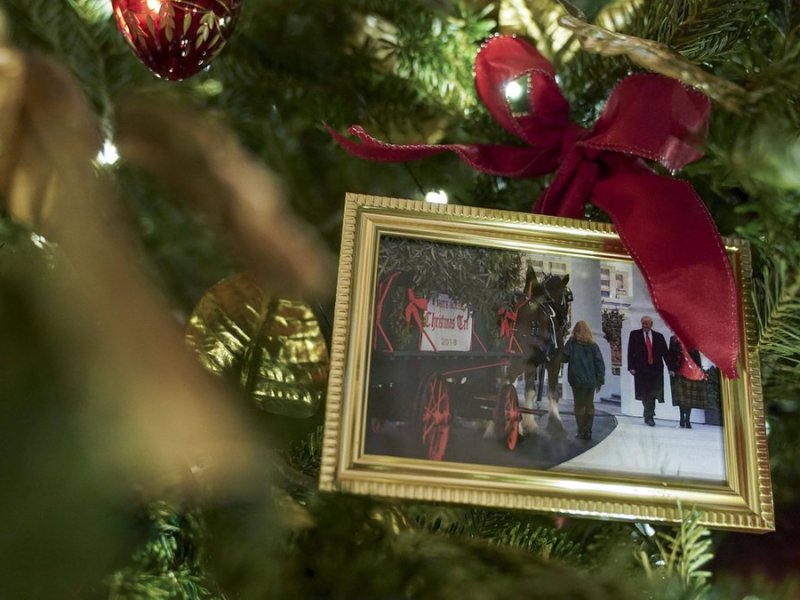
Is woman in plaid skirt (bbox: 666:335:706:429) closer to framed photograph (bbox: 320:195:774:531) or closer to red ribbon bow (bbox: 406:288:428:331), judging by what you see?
framed photograph (bbox: 320:195:774:531)

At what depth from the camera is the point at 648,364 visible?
396mm

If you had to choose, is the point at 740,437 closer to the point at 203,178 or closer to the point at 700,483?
the point at 700,483

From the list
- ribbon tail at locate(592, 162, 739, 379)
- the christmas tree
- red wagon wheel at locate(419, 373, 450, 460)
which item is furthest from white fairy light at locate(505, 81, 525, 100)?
red wagon wheel at locate(419, 373, 450, 460)

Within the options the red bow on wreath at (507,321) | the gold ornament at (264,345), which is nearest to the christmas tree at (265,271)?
the gold ornament at (264,345)

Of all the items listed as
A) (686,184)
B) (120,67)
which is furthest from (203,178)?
(686,184)

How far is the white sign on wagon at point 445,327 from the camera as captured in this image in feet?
1.26

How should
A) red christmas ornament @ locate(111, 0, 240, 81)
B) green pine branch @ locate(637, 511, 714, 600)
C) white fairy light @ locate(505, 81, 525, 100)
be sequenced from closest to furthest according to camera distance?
green pine branch @ locate(637, 511, 714, 600) < red christmas ornament @ locate(111, 0, 240, 81) < white fairy light @ locate(505, 81, 525, 100)

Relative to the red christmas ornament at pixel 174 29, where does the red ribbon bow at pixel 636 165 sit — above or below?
below

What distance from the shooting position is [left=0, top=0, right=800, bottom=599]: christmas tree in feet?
1.13

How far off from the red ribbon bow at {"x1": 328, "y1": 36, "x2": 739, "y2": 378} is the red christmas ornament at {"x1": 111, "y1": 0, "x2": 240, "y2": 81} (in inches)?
4.1

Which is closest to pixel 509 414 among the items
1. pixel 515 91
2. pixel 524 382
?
pixel 524 382

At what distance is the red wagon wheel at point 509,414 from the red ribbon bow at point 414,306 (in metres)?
0.06

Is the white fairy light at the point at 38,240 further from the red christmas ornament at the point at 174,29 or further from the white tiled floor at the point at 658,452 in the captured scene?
the white tiled floor at the point at 658,452

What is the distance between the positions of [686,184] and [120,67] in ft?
1.48
